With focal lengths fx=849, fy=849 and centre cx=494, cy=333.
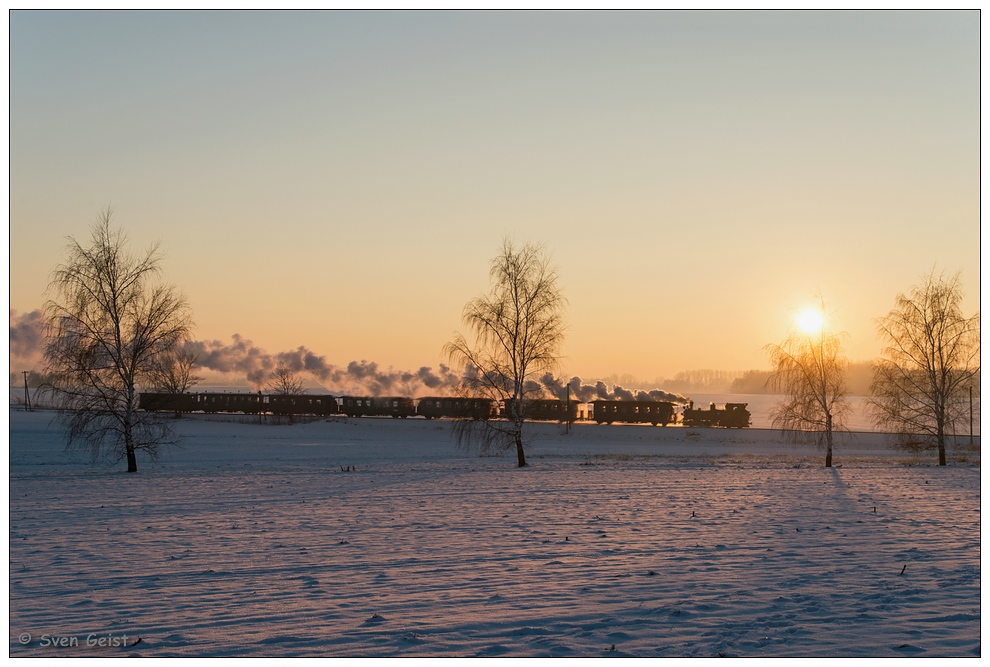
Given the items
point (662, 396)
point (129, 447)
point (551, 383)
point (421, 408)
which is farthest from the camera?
point (662, 396)

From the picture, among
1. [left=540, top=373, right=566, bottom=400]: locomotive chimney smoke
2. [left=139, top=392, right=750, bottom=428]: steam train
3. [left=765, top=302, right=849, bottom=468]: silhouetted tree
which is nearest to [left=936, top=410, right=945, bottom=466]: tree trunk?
[left=765, top=302, right=849, bottom=468]: silhouetted tree

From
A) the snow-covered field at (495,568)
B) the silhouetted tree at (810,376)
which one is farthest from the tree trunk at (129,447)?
the silhouetted tree at (810,376)

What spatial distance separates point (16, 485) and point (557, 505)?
16989mm

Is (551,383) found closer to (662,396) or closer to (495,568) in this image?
(495,568)

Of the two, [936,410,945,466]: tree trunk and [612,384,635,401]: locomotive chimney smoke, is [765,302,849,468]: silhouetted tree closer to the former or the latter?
[936,410,945,466]: tree trunk

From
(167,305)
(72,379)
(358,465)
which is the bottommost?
(358,465)

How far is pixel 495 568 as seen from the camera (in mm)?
11836

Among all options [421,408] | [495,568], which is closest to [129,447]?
[495,568]

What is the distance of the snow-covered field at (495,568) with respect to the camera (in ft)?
27.9

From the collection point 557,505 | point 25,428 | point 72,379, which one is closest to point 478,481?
point 557,505

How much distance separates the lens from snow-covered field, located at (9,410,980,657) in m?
8.52

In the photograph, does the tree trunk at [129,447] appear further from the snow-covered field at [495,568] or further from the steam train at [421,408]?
the steam train at [421,408]
